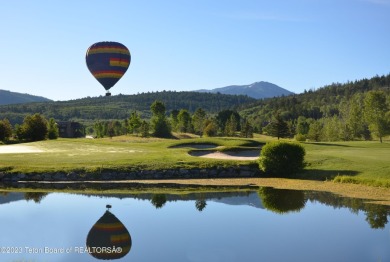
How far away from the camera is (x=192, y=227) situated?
19.3 metres

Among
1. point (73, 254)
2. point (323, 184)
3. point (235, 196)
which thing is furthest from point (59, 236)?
point (323, 184)

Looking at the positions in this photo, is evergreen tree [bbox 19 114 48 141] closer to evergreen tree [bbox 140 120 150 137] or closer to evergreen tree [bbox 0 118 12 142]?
evergreen tree [bbox 0 118 12 142]

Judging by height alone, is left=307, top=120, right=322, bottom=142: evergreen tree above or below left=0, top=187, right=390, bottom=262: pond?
above

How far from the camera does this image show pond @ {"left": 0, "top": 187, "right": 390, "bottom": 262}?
15125 millimetres

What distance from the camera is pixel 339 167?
36.4 metres

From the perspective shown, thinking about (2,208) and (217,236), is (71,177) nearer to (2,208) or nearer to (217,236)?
(2,208)

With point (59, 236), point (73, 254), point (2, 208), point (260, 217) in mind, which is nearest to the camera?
point (73, 254)

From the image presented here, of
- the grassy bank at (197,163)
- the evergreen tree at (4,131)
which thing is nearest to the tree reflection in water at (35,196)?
the grassy bank at (197,163)

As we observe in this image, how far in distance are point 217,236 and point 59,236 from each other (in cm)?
613

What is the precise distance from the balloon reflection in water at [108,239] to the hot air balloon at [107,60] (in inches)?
1450

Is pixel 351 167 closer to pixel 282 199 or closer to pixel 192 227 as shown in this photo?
pixel 282 199

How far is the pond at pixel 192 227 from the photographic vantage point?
1512cm

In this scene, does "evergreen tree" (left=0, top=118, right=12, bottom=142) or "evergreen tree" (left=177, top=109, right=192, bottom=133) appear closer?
"evergreen tree" (left=0, top=118, right=12, bottom=142)

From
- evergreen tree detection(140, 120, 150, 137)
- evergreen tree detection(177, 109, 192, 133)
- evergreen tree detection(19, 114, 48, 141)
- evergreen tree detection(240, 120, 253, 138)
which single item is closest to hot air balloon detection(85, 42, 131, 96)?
evergreen tree detection(19, 114, 48, 141)
